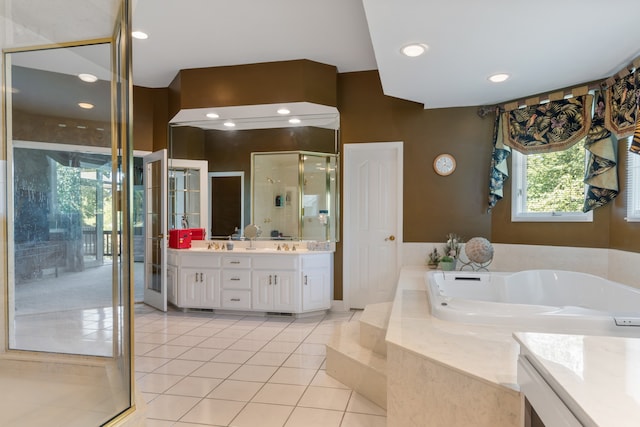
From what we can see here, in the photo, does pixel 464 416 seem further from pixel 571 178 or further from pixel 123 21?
pixel 571 178

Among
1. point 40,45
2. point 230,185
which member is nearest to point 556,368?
point 40,45

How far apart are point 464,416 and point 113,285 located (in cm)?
169

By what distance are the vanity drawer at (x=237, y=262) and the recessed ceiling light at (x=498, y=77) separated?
300 centimetres

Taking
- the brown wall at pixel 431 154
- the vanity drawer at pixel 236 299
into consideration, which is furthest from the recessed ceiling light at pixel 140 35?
the vanity drawer at pixel 236 299

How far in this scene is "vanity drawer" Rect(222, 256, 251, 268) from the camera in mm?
4051

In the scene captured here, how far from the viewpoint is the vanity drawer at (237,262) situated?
4.05 meters

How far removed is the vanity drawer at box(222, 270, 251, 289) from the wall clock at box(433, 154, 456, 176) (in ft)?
8.03

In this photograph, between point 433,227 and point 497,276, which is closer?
point 497,276

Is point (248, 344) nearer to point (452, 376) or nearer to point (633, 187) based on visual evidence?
point (452, 376)

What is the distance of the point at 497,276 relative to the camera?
10.4 ft

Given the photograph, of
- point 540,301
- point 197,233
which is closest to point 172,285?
point 197,233

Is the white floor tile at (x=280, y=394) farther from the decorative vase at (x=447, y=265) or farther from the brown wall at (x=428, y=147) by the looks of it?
the brown wall at (x=428, y=147)

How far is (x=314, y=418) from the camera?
80.4 inches

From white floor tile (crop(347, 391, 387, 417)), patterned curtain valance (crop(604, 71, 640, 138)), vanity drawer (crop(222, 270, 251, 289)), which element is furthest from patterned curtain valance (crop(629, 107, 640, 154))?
vanity drawer (crop(222, 270, 251, 289))
